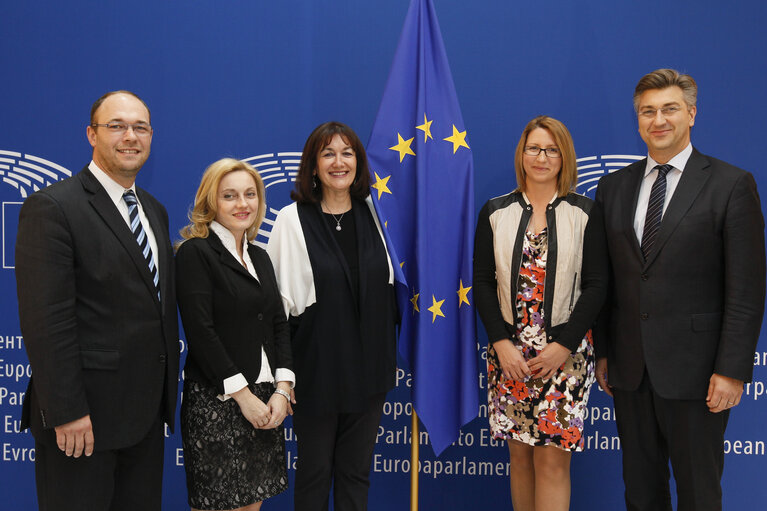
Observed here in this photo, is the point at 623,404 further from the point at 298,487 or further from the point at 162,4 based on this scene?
the point at 162,4

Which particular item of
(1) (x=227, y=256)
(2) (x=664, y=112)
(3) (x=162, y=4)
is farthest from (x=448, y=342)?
(3) (x=162, y=4)

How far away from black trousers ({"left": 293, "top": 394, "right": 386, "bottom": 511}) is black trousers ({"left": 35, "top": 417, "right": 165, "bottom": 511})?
54cm

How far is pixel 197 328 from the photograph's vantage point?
1.96 m

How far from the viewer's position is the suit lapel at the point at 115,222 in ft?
5.98

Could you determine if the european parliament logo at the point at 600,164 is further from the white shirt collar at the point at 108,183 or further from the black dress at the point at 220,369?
the white shirt collar at the point at 108,183

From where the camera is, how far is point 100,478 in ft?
5.95

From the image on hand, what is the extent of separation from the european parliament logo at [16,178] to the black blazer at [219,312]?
1.65 meters

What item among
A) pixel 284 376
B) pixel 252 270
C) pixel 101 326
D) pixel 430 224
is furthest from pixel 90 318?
pixel 430 224

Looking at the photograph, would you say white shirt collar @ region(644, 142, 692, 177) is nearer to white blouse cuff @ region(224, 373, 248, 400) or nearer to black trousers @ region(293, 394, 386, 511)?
black trousers @ region(293, 394, 386, 511)

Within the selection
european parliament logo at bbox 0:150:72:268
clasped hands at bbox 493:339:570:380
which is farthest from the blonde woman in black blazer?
european parliament logo at bbox 0:150:72:268

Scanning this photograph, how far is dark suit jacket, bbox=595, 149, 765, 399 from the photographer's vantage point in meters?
2.06

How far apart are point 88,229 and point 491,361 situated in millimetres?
1655

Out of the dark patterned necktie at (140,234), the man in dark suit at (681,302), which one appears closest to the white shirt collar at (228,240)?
the dark patterned necktie at (140,234)

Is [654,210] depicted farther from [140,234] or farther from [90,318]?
[90,318]
